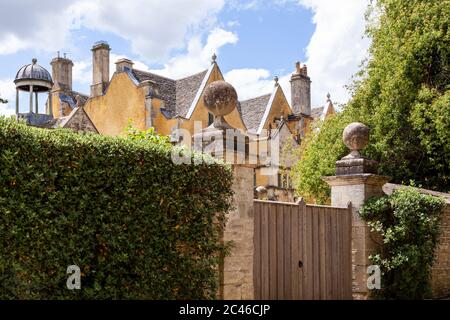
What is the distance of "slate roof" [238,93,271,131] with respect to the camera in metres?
35.5

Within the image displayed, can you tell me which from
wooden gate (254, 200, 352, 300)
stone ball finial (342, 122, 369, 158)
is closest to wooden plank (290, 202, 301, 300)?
wooden gate (254, 200, 352, 300)

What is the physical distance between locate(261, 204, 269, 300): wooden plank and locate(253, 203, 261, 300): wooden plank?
68 mm

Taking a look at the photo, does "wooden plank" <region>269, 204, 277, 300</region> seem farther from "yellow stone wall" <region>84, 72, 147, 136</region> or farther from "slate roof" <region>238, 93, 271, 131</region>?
"slate roof" <region>238, 93, 271, 131</region>

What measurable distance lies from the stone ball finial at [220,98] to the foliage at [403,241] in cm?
385

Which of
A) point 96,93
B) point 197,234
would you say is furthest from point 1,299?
point 96,93

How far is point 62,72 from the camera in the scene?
3475 cm

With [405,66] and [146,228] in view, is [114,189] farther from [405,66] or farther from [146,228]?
[405,66]

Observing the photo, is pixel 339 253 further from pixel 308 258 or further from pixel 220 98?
pixel 220 98

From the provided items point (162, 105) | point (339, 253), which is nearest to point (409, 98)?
point (339, 253)

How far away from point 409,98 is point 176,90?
57.8 ft

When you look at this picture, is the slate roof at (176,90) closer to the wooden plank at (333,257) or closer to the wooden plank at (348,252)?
the wooden plank at (348,252)

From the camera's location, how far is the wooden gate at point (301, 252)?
855 cm

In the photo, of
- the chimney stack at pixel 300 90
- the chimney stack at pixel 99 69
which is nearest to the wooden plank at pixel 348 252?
the chimney stack at pixel 99 69

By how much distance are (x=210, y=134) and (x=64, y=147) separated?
272 cm
